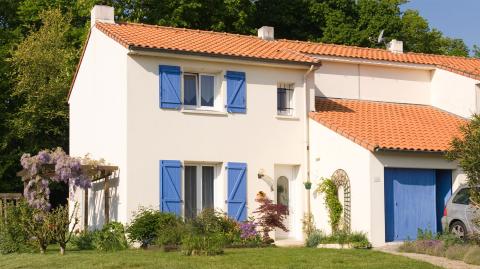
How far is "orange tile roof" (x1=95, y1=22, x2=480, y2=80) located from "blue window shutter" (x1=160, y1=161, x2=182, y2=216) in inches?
129

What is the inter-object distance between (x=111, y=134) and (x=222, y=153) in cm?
334

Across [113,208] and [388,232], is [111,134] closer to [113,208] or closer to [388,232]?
[113,208]

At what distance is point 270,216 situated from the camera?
2309 centimetres

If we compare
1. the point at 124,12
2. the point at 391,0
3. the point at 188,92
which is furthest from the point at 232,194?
the point at 391,0

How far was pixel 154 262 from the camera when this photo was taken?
17.3 meters

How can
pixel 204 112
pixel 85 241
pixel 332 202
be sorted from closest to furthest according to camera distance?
1. pixel 85 241
2. pixel 332 202
3. pixel 204 112

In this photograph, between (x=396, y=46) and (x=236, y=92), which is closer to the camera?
(x=236, y=92)

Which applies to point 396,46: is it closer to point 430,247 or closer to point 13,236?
point 430,247

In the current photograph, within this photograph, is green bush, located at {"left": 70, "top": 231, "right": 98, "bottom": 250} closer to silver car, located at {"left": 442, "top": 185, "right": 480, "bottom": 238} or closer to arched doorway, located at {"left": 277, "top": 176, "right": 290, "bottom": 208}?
arched doorway, located at {"left": 277, "top": 176, "right": 290, "bottom": 208}

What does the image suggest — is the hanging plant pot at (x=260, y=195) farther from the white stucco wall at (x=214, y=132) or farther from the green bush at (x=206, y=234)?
the green bush at (x=206, y=234)

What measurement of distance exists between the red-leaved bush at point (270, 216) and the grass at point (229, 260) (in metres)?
3.03

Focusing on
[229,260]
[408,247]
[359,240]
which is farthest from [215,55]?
[229,260]

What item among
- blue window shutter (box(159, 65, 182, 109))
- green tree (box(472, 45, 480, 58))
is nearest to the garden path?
blue window shutter (box(159, 65, 182, 109))

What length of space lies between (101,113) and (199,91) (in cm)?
345
